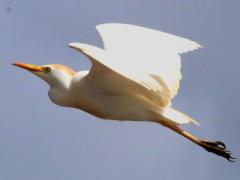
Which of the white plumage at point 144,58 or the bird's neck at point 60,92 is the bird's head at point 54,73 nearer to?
the bird's neck at point 60,92

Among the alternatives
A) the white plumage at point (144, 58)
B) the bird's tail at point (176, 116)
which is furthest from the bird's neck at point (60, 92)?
the bird's tail at point (176, 116)

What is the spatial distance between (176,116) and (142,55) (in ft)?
3.01

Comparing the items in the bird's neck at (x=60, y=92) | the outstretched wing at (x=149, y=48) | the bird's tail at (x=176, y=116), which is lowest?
the bird's neck at (x=60, y=92)

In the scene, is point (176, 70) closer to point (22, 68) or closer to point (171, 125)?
point (171, 125)

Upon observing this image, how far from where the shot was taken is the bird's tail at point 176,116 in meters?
8.23

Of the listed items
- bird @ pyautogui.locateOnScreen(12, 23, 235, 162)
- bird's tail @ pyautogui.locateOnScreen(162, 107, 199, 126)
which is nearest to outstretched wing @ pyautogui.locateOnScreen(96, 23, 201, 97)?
bird @ pyautogui.locateOnScreen(12, 23, 235, 162)

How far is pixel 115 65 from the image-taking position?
7.37 m

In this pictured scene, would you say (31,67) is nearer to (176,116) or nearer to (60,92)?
(60,92)

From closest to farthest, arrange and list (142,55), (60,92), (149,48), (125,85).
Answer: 1. (125,85)
2. (60,92)
3. (142,55)
4. (149,48)

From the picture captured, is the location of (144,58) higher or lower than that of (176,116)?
higher

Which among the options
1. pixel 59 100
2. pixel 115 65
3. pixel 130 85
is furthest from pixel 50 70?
pixel 115 65

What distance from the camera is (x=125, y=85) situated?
27.3 feet

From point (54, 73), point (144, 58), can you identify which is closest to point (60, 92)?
point (54, 73)

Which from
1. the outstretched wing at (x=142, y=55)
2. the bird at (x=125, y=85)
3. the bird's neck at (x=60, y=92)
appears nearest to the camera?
the outstretched wing at (x=142, y=55)
